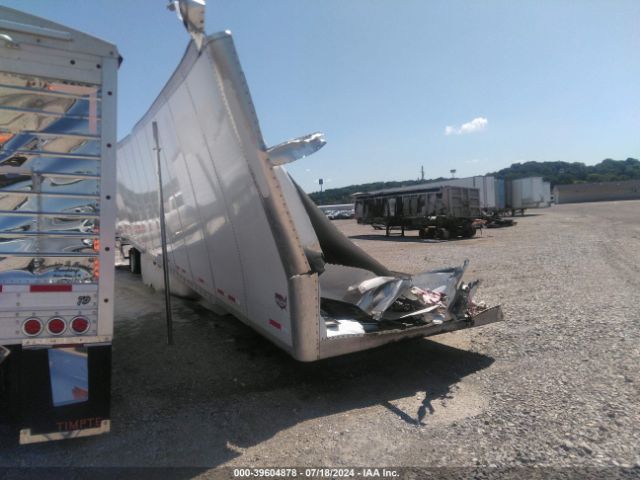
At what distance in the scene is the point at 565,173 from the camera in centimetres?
12362

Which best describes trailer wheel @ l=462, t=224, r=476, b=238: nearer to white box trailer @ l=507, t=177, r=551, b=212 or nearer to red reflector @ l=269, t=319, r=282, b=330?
white box trailer @ l=507, t=177, r=551, b=212

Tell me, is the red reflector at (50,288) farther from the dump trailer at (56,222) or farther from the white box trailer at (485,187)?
the white box trailer at (485,187)

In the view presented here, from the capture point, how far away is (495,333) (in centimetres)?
601

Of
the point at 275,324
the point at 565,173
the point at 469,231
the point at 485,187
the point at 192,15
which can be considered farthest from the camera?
the point at 565,173

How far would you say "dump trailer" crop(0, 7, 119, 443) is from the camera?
2955mm

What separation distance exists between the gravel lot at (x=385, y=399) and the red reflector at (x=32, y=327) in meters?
0.95

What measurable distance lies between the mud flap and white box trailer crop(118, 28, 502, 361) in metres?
1.52

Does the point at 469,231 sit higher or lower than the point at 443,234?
higher

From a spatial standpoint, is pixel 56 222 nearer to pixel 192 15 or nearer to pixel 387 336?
pixel 192 15

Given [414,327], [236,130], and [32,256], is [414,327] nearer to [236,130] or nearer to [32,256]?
[236,130]

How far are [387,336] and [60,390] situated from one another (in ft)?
9.15

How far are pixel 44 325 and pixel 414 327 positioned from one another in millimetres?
3307

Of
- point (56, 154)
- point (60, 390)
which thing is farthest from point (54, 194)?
point (60, 390)

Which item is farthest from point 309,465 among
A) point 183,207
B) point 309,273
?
point 183,207
